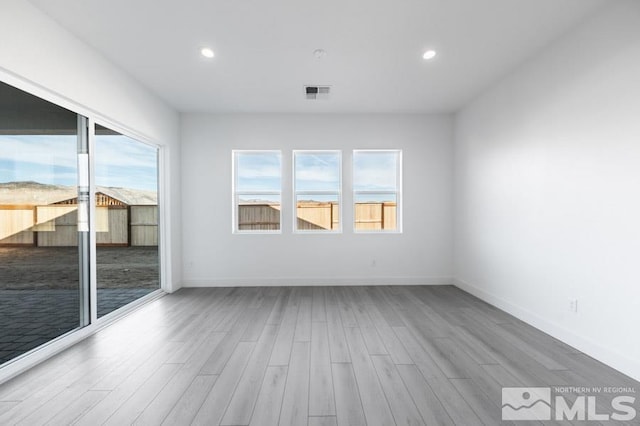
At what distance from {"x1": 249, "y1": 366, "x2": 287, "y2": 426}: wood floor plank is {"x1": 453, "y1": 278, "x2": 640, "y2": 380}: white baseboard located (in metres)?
2.52

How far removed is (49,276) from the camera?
2512 mm

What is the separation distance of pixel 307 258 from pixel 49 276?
3.11m

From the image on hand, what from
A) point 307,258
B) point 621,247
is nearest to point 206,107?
point 307,258

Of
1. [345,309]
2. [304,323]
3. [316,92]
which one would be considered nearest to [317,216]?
[345,309]

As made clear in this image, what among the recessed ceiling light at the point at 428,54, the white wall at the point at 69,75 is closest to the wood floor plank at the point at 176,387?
the white wall at the point at 69,75

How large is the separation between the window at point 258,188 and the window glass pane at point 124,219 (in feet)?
4.04

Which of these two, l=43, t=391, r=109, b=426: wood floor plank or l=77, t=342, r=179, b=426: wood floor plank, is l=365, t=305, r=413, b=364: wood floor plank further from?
l=43, t=391, r=109, b=426: wood floor plank

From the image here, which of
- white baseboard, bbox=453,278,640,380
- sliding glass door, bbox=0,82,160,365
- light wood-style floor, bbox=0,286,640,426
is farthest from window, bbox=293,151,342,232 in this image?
white baseboard, bbox=453,278,640,380

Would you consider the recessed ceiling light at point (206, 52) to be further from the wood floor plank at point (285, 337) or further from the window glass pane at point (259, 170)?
the wood floor plank at point (285, 337)

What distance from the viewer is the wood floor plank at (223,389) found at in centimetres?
169

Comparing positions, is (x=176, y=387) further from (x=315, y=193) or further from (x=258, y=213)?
(x=315, y=193)

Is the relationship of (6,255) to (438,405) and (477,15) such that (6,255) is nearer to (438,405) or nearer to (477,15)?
(438,405)

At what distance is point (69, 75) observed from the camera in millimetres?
2566

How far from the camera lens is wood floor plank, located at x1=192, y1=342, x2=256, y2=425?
5.53 feet
